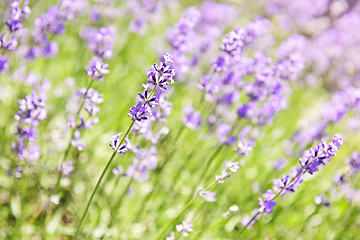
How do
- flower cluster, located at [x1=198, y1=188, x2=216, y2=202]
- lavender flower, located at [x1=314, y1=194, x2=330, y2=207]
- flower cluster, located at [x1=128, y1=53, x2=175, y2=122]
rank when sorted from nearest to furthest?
flower cluster, located at [x1=128, y1=53, x2=175, y2=122] < flower cluster, located at [x1=198, y1=188, x2=216, y2=202] < lavender flower, located at [x1=314, y1=194, x2=330, y2=207]

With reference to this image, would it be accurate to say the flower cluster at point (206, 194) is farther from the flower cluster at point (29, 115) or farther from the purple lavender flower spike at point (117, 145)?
the flower cluster at point (29, 115)

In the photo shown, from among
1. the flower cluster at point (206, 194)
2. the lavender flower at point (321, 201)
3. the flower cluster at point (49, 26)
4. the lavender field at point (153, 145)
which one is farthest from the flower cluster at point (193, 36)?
the lavender flower at point (321, 201)

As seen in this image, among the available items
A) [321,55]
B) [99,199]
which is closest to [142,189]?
[99,199]

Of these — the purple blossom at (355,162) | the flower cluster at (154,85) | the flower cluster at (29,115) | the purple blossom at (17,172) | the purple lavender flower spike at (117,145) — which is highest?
the flower cluster at (29,115)

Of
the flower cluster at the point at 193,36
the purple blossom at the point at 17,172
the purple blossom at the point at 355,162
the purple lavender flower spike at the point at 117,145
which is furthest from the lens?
the flower cluster at the point at 193,36

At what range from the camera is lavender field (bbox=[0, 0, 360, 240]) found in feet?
7.94

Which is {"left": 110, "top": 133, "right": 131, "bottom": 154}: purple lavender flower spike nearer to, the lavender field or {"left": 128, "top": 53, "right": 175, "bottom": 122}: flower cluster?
the lavender field

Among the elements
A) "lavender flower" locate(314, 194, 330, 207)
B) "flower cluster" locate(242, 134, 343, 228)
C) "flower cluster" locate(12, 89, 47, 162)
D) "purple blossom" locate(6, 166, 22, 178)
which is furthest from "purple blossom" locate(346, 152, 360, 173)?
"purple blossom" locate(6, 166, 22, 178)

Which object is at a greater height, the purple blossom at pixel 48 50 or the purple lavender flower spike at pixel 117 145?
the purple blossom at pixel 48 50

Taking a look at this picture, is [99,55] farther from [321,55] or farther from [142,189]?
[321,55]

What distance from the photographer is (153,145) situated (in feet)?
11.3

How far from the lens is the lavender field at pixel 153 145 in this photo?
7.94 ft

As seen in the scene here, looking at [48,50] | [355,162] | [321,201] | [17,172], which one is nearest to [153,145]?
[17,172]

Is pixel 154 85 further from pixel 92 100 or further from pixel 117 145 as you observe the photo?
pixel 92 100
